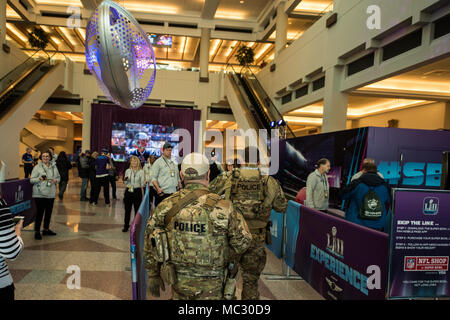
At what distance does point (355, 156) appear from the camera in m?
6.78

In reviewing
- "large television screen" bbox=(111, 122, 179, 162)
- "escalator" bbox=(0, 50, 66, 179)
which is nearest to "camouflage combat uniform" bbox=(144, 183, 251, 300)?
"escalator" bbox=(0, 50, 66, 179)

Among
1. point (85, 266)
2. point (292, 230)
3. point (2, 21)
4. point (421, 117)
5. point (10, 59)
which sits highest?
point (2, 21)

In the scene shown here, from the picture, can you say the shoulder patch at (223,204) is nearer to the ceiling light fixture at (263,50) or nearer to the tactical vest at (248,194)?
the tactical vest at (248,194)

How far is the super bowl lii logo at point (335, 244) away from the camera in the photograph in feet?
10.8

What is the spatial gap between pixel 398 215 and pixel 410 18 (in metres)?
5.73

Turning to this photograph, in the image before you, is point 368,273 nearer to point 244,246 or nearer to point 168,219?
point 244,246

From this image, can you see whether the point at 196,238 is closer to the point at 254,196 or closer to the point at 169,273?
the point at 169,273

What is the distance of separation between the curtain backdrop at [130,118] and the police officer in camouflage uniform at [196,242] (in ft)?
53.2

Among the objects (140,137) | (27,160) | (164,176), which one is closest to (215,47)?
(140,137)

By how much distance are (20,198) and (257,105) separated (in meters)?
9.68

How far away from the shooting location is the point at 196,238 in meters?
2.04

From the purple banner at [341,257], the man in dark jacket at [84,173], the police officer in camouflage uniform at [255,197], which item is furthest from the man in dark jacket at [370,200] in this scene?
the man in dark jacket at [84,173]

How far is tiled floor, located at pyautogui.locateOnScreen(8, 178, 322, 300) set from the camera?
142 inches

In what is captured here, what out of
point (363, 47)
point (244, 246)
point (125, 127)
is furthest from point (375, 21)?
point (125, 127)
